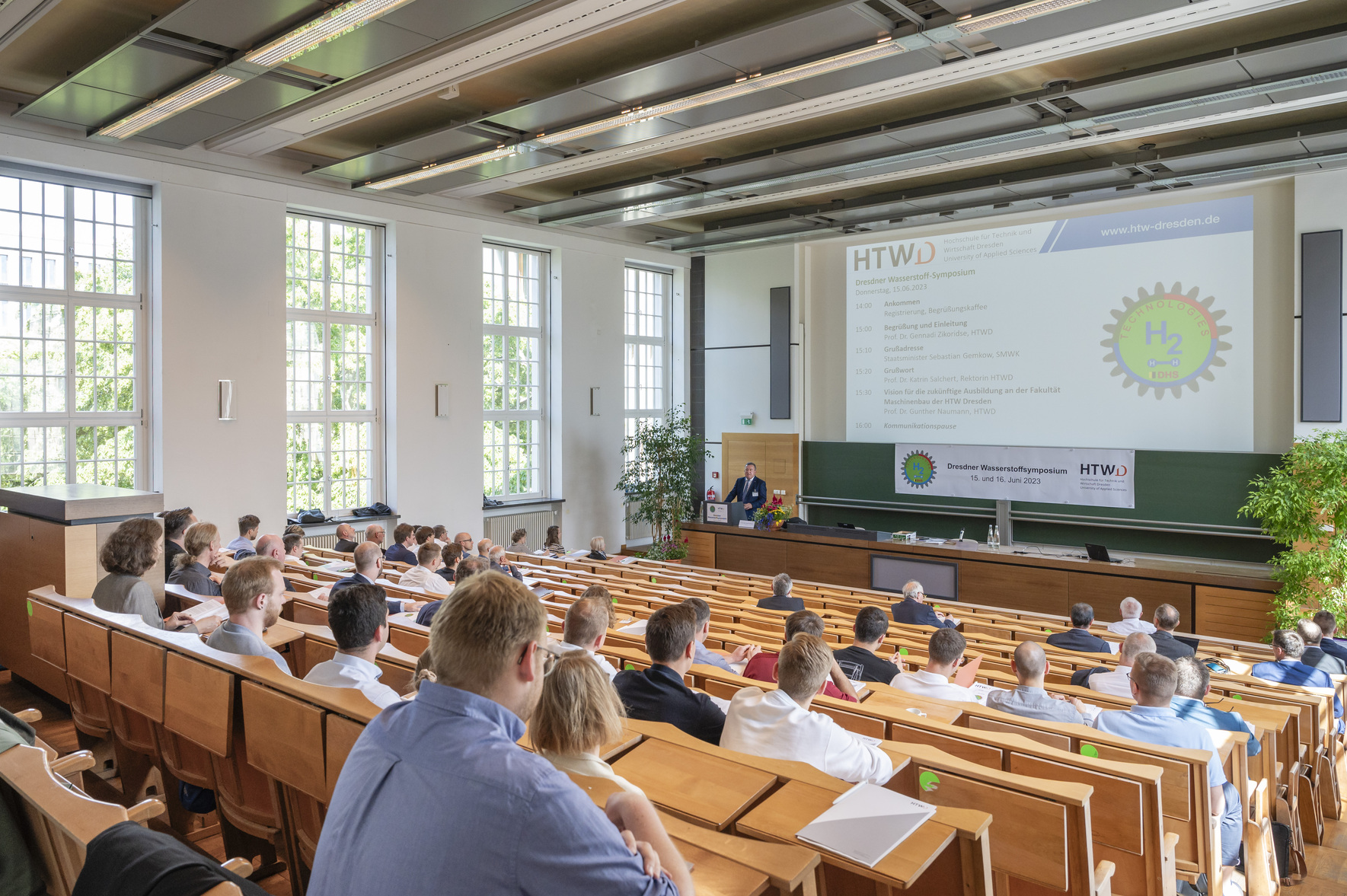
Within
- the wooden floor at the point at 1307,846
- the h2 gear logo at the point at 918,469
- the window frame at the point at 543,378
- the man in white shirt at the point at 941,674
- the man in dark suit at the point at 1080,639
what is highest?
the window frame at the point at 543,378

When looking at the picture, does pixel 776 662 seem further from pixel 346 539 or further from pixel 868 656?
pixel 346 539

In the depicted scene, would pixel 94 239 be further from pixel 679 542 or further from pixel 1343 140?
pixel 1343 140

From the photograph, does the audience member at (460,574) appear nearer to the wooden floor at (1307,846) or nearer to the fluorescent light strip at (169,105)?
the wooden floor at (1307,846)

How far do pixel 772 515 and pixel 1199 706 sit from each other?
8.30 meters

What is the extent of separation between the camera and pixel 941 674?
13.4 feet

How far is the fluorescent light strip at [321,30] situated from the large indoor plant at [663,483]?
7789 mm

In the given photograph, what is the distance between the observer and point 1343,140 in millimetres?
8180

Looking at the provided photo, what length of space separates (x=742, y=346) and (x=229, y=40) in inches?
353

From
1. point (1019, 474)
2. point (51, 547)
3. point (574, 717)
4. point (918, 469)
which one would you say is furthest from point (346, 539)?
point (1019, 474)

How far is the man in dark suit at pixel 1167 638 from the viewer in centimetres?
558

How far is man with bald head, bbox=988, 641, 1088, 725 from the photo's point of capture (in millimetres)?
3662

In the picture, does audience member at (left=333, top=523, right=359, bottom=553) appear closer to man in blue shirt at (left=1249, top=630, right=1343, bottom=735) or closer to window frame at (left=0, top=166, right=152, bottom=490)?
window frame at (left=0, top=166, right=152, bottom=490)

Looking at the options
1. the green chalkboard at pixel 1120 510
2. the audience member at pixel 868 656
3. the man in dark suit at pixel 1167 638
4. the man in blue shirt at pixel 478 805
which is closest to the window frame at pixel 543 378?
the green chalkboard at pixel 1120 510

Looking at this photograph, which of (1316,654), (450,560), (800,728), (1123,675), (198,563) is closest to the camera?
(800,728)
